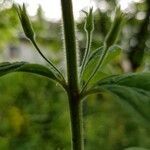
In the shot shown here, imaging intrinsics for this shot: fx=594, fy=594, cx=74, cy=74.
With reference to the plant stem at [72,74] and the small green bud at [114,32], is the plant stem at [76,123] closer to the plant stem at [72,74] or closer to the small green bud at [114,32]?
the plant stem at [72,74]

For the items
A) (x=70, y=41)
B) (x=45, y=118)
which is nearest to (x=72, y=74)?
(x=70, y=41)

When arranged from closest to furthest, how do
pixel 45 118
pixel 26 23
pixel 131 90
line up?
pixel 131 90, pixel 26 23, pixel 45 118

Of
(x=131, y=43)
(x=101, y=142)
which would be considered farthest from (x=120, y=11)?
(x=131, y=43)

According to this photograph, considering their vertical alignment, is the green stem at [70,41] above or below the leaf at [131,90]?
above

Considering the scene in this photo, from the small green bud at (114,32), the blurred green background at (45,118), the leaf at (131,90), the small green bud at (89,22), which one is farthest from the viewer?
the blurred green background at (45,118)

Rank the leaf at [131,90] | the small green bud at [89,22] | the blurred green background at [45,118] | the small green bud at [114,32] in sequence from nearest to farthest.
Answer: the leaf at [131,90] < the small green bud at [114,32] < the small green bud at [89,22] < the blurred green background at [45,118]

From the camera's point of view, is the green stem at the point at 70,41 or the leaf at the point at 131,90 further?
the green stem at the point at 70,41

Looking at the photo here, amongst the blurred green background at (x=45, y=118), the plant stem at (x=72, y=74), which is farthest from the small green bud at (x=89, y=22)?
the blurred green background at (x=45, y=118)

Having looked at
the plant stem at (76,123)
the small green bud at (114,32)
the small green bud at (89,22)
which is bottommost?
the plant stem at (76,123)

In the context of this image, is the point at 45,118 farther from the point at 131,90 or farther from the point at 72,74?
the point at 131,90
